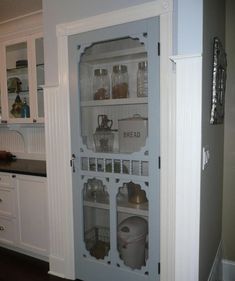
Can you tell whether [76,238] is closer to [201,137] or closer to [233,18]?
[201,137]

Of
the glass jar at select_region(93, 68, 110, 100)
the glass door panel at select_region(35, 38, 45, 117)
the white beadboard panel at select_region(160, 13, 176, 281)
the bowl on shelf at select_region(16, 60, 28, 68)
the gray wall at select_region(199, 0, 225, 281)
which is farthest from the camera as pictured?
the bowl on shelf at select_region(16, 60, 28, 68)

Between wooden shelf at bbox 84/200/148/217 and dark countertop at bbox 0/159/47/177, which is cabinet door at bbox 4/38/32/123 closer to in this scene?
dark countertop at bbox 0/159/47/177

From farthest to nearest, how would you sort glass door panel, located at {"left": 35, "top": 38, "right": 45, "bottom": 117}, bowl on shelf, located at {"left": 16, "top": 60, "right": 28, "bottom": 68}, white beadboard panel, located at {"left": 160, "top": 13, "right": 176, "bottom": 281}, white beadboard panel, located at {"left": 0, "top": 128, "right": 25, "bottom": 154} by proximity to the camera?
white beadboard panel, located at {"left": 0, "top": 128, "right": 25, "bottom": 154} → bowl on shelf, located at {"left": 16, "top": 60, "right": 28, "bottom": 68} → glass door panel, located at {"left": 35, "top": 38, "right": 45, "bottom": 117} → white beadboard panel, located at {"left": 160, "top": 13, "right": 176, "bottom": 281}

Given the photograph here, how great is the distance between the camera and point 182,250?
142 centimetres

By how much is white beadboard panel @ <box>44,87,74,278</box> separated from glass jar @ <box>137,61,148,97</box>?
2.10 ft

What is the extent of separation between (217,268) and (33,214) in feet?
5.67

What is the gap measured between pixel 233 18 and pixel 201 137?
1.38 metres

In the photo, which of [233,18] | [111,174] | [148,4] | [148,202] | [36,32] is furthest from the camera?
[36,32]

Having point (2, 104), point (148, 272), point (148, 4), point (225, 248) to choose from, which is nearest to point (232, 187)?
point (225, 248)

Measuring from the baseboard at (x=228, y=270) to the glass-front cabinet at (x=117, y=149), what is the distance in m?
0.82

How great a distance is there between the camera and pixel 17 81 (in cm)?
300

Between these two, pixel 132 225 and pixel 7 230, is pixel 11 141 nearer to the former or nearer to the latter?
pixel 7 230

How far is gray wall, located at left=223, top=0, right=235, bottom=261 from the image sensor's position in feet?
7.15

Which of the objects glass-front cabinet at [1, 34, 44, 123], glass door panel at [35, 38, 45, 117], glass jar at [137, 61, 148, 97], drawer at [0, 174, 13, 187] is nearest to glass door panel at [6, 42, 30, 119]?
glass-front cabinet at [1, 34, 44, 123]
